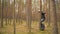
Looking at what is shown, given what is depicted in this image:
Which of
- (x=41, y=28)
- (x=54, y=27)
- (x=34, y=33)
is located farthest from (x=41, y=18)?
(x=54, y=27)

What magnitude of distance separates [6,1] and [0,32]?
355 inches

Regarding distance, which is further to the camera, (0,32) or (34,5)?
(34,5)

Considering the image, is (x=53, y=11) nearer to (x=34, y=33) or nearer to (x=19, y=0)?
(x=34, y=33)

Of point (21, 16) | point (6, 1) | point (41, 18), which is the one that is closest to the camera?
point (41, 18)

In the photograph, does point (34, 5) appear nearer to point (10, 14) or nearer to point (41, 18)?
point (10, 14)

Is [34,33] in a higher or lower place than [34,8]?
lower

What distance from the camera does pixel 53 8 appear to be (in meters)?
→ 8.15

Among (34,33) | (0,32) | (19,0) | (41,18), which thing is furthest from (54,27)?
(19,0)

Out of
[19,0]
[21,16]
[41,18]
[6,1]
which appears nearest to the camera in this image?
[41,18]

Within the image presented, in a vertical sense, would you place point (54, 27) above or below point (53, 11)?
below

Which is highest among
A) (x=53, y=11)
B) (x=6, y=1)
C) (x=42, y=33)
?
(x=6, y=1)

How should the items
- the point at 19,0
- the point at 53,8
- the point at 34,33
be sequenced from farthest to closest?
the point at 19,0 → the point at 34,33 → the point at 53,8

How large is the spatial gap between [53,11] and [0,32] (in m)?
5.64

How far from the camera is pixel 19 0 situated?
2356 cm
